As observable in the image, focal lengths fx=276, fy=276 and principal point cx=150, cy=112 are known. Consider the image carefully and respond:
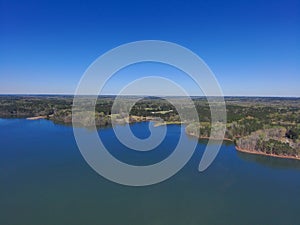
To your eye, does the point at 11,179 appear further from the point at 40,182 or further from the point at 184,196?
the point at 184,196

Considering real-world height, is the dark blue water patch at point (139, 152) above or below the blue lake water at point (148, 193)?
above

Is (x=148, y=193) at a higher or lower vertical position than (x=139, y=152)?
lower

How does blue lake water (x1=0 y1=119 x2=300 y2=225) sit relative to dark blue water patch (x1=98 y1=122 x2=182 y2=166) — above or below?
below

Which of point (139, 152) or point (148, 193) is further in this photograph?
point (139, 152)

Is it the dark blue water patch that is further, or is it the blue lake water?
the dark blue water patch

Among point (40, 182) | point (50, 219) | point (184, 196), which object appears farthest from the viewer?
point (40, 182)

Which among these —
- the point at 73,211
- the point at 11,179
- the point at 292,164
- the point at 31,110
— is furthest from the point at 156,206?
the point at 31,110

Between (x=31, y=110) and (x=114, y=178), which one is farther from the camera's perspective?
(x=31, y=110)

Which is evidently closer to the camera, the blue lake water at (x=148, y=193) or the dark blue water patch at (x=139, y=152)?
the blue lake water at (x=148, y=193)
